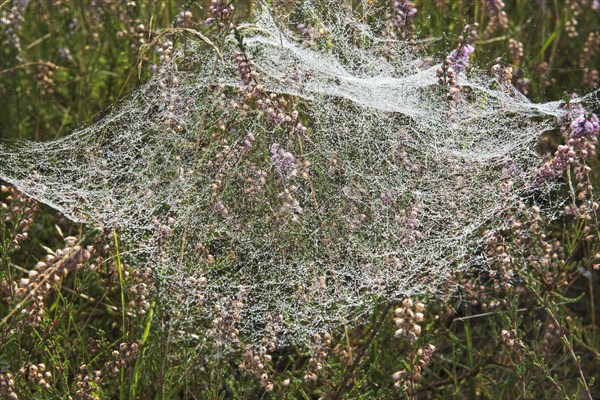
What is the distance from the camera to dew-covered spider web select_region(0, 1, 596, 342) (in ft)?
8.04

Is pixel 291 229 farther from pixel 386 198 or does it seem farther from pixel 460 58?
pixel 460 58

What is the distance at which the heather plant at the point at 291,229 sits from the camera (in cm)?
229

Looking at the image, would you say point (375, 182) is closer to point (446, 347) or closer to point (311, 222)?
point (311, 222)

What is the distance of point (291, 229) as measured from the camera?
2.55 m

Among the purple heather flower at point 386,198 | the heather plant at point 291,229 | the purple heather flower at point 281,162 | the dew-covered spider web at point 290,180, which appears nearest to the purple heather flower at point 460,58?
the heather plant at point 291,229

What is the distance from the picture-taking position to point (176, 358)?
2.38 metres

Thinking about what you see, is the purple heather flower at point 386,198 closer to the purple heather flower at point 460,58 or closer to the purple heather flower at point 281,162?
the purple heather flower at point 281,162

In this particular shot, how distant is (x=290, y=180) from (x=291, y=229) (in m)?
0.19

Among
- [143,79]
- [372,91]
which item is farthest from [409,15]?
[143,79]

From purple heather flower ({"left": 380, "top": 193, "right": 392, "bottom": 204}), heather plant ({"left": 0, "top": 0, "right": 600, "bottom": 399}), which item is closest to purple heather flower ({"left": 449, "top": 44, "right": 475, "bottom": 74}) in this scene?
heather plant ({"left": 0, "top": 0, "right": 600, "bottom": 399})

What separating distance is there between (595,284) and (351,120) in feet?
5.13

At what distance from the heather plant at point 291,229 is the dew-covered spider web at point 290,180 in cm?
1

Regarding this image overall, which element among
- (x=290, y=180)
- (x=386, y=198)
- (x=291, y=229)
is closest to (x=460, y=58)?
(x=386, y=198)

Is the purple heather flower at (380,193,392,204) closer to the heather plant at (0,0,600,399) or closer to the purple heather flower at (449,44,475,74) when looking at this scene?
the heather plant at (0,0,600,399)
